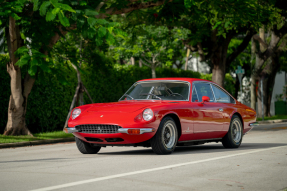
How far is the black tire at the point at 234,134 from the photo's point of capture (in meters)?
11.3

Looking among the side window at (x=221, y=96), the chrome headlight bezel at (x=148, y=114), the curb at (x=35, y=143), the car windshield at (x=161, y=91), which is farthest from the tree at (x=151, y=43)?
the chrome headlight bezel at (x=148, y=114)

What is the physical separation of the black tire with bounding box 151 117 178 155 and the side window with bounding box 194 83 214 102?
1379 mm

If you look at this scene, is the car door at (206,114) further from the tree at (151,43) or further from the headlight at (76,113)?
the tree at (151,43)

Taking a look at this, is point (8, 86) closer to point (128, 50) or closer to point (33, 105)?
point (33, 105)

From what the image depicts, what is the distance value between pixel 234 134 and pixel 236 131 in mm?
144

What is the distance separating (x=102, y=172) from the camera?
7.09 m

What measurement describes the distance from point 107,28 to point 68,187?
Answer: 677 centimetres

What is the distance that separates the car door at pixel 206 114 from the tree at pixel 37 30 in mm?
2703

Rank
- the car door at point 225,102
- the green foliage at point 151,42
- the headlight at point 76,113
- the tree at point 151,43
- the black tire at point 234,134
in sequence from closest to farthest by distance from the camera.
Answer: the headlight at point 76,113, the car door at point 225,102, the black tire at point 234,134, the green foliage at point 151,42, the tree at point 151,43

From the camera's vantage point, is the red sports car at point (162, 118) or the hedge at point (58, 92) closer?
the red sports car at point (162, 118)

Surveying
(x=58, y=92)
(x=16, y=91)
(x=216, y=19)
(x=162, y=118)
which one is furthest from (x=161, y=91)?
(x=216, y=19)

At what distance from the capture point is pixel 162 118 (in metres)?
9.30

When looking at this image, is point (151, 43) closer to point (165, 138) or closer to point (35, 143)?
point (35, 143)

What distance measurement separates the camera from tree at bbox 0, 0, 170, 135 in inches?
473
